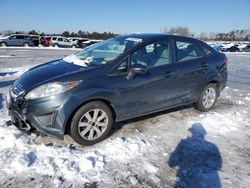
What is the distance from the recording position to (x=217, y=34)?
83.1 m

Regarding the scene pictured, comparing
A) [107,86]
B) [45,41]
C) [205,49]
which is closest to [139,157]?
[107,86]

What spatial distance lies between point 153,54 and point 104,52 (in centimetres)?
88

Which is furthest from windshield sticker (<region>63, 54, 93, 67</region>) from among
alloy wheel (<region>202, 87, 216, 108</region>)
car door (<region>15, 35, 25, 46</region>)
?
car door (<region>15, 35, 25, 46</region>)

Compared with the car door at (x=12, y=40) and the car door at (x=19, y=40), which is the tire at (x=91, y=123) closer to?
the car door at (x=12, y=40)

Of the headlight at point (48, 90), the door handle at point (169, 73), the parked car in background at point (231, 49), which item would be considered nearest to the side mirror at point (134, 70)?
the door handle at point (169, 73)

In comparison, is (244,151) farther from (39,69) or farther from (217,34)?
(217,34)

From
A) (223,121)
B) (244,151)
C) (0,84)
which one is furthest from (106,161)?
(0,84)

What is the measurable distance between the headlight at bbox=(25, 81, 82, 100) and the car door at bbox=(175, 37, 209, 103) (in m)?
2.25

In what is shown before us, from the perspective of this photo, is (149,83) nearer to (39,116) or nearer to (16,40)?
(39,116)

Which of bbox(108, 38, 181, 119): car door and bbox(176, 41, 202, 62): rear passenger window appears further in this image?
bbox(176, 41, 202, 62): rear passenger window

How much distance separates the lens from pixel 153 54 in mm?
4770

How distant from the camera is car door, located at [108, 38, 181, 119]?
4.28m

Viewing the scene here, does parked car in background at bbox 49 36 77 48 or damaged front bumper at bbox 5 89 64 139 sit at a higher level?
damaged front bumper at bbox 5 89 64 139

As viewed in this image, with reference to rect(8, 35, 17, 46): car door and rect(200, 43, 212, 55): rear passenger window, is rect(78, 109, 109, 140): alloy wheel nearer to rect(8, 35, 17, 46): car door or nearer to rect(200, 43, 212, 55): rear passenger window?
rect(200, 43, 212, 55): rear passenger window
